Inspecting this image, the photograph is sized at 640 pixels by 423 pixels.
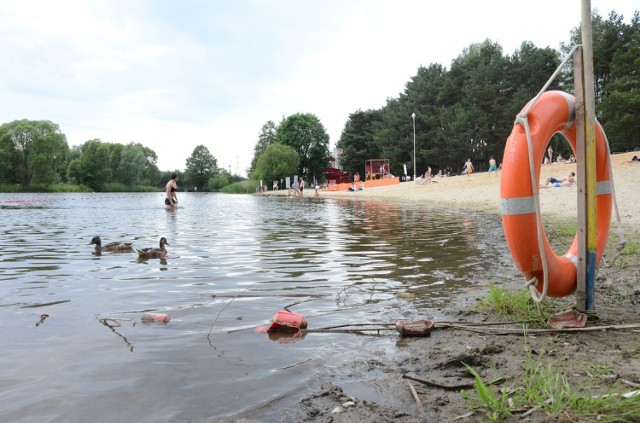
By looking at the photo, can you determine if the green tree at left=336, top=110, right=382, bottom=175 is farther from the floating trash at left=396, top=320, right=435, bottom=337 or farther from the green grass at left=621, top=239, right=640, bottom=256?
the floating trash at left=396, top=320, right=435, bottom=337

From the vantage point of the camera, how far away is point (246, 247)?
932 centimetres

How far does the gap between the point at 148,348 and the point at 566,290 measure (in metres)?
3.41

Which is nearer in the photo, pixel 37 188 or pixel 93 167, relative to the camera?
pixel 37 188

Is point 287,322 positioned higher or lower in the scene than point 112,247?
lower

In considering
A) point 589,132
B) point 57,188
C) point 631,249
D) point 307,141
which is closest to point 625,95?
point 631,249

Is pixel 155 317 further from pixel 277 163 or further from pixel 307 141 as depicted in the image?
pixel 307 141

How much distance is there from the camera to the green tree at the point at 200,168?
118750 mm

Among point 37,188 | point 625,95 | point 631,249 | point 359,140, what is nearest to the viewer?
point 631,249

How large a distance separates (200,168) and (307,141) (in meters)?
50.6

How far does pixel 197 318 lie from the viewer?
14.0 ft

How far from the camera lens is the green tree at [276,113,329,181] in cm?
7825

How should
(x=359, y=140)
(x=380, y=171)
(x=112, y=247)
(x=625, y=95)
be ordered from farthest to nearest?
(x=359, y=140) → (x=380, y=171) → (x=625, y=95) → (x=112, y=247)

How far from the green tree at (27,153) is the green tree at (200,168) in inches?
1773

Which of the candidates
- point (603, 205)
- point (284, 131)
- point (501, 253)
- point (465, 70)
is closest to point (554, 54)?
point (465, 70)
